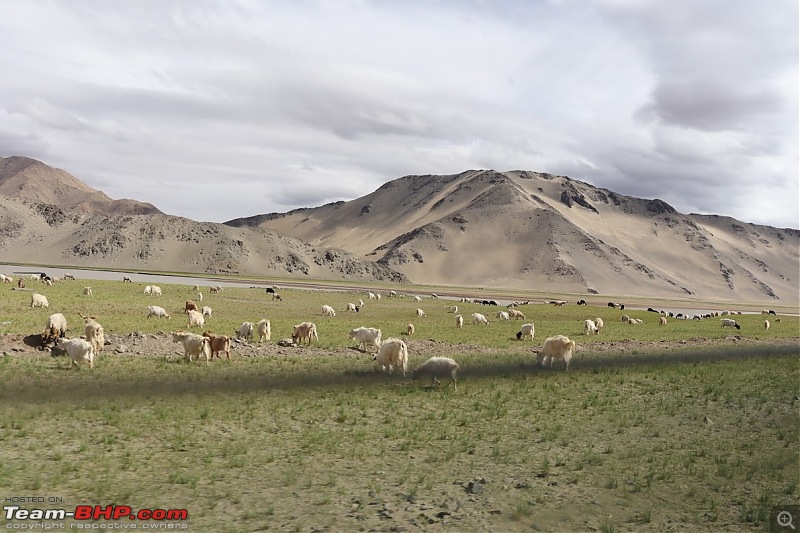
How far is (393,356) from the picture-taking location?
21.5 meters

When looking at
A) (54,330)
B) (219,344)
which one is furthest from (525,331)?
(54,330)

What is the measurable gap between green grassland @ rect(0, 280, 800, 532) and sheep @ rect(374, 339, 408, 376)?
0.62 m

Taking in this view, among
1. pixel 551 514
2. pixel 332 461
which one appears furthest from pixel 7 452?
pixel 551 514

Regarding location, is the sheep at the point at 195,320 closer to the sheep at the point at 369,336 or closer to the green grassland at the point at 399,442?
the green grassland at the point at 399,442

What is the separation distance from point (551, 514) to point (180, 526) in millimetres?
6817

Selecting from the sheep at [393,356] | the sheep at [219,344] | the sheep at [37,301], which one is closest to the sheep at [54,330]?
the sheep at [219,344]

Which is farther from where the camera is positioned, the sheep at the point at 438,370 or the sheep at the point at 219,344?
the sheep at the point at 219,344

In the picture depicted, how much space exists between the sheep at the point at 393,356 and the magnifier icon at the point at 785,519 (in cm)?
1326

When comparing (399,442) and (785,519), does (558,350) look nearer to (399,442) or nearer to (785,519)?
(399,442)

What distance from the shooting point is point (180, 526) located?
900 centimetres

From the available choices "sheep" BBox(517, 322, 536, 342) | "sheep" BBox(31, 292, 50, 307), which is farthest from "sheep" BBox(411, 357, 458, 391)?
"sheep" BBox(31, 292, 50, 307)

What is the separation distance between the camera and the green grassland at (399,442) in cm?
1014

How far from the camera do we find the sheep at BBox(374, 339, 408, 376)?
70.3ft

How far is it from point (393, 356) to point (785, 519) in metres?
13.8
